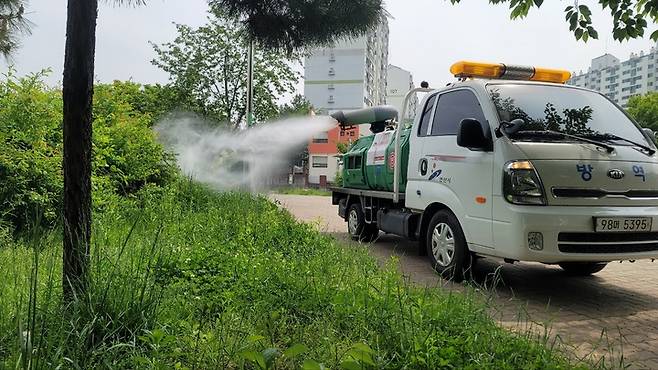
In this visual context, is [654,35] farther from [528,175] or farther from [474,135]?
[474,135]

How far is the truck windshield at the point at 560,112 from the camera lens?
5090 mm

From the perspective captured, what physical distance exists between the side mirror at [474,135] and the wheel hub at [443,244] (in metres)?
1.02

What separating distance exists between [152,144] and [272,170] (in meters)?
6.46

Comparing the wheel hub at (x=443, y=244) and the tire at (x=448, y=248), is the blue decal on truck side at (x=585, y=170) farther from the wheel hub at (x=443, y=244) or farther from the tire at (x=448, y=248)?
the wheel hub at (x=443, y=244)

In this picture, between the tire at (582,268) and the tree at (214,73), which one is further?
the tree at (214,73)

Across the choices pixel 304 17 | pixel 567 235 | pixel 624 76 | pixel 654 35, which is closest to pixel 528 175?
pixel 567 235

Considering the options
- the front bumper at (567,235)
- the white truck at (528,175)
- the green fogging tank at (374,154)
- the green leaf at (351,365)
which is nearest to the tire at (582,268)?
the white truck at (528,175)

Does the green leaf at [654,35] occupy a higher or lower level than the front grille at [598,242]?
higher

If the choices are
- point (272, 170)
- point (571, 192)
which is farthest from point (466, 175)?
point (272, 170)

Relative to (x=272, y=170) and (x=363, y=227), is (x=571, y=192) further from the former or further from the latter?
(x=272, y=170)

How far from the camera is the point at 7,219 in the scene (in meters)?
6.09

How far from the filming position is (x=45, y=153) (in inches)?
268

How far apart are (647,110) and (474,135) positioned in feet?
137

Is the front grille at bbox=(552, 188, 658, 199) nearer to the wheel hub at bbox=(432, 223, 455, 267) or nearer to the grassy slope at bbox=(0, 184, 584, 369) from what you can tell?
the wheel hub at bbox=(432, 223, 455, 267)
